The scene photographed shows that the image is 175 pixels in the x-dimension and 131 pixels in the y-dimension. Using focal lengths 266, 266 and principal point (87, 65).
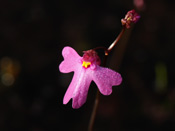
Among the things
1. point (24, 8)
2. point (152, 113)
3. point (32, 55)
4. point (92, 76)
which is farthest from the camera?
point (24, 8)

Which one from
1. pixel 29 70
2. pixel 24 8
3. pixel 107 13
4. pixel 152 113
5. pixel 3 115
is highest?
pixel 24 8

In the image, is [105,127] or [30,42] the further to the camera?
[30,42]

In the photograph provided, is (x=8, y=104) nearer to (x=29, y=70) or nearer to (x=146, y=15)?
(x=29, y=70)

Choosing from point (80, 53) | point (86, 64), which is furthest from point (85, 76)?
point (80, 53)

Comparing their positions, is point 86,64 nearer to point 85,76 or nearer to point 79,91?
point 85,76

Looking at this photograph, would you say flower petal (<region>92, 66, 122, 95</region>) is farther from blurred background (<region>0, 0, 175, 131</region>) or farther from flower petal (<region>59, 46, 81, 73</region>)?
blurred background (<region>0, 0, 175, 131</region>)

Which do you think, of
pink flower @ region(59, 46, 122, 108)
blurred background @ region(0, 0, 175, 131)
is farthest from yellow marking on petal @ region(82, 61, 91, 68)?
blurred background @ region(0, 0, 175, 131)

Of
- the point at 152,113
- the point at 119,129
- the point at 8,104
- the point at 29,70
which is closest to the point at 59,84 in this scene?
the point at 29,70
